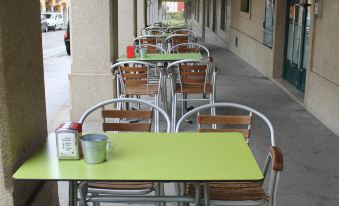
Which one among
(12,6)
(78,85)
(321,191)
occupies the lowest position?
(321,191)

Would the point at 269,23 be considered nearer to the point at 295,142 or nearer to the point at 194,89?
the point at 194,89

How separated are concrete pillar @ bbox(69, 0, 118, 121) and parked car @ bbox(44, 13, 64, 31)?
81.9 ft

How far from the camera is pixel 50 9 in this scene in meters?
47.1

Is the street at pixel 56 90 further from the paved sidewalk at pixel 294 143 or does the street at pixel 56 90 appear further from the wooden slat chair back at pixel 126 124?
the wooden slat chair back at pixel 126 124

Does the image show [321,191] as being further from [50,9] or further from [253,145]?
[50,9]

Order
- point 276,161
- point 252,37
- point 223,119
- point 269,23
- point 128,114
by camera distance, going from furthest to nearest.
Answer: point 252,37 < point 269,23 < point 128,114 < point 223,119 < point 276,161

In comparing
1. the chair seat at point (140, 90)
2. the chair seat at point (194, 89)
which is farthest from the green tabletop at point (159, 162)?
the chair seat at point (194, 89)

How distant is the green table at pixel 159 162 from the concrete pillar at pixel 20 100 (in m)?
0.07

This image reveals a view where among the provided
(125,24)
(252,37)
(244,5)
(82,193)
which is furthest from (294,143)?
(244,5)

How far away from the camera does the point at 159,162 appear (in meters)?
2.23

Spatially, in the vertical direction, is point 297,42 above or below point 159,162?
above

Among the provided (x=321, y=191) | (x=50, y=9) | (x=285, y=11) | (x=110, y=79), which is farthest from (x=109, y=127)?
(x=50, y=9)

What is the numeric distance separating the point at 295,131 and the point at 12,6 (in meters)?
4.28

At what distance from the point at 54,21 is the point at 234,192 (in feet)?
97.5
